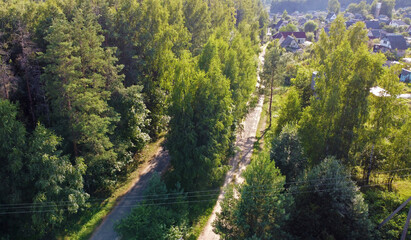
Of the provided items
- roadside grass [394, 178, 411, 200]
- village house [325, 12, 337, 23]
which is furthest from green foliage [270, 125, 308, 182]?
village house [325, 12, 337, 23]

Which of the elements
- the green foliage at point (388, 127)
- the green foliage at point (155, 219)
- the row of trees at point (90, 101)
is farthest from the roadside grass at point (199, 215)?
the green foliage at point (388, 127)

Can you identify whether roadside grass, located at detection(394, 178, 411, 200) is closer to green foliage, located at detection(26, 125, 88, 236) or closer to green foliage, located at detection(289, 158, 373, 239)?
green foliage, located at detection(289, 158, 373, 239)

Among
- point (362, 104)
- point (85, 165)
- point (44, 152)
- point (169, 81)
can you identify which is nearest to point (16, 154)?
point (44, 152)

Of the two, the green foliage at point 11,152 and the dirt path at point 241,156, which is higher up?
the green foliage at point 11,152

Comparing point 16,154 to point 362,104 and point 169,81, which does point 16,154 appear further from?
point 362,104

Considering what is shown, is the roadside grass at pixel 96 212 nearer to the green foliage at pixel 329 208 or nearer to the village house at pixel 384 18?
the green foliage at pixel 329 208

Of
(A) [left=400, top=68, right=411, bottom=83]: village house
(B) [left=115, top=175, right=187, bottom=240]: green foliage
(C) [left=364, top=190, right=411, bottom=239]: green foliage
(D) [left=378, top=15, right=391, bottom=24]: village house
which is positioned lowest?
(B) [left=115, top=175, right=187, bottom=240]: green foliage
